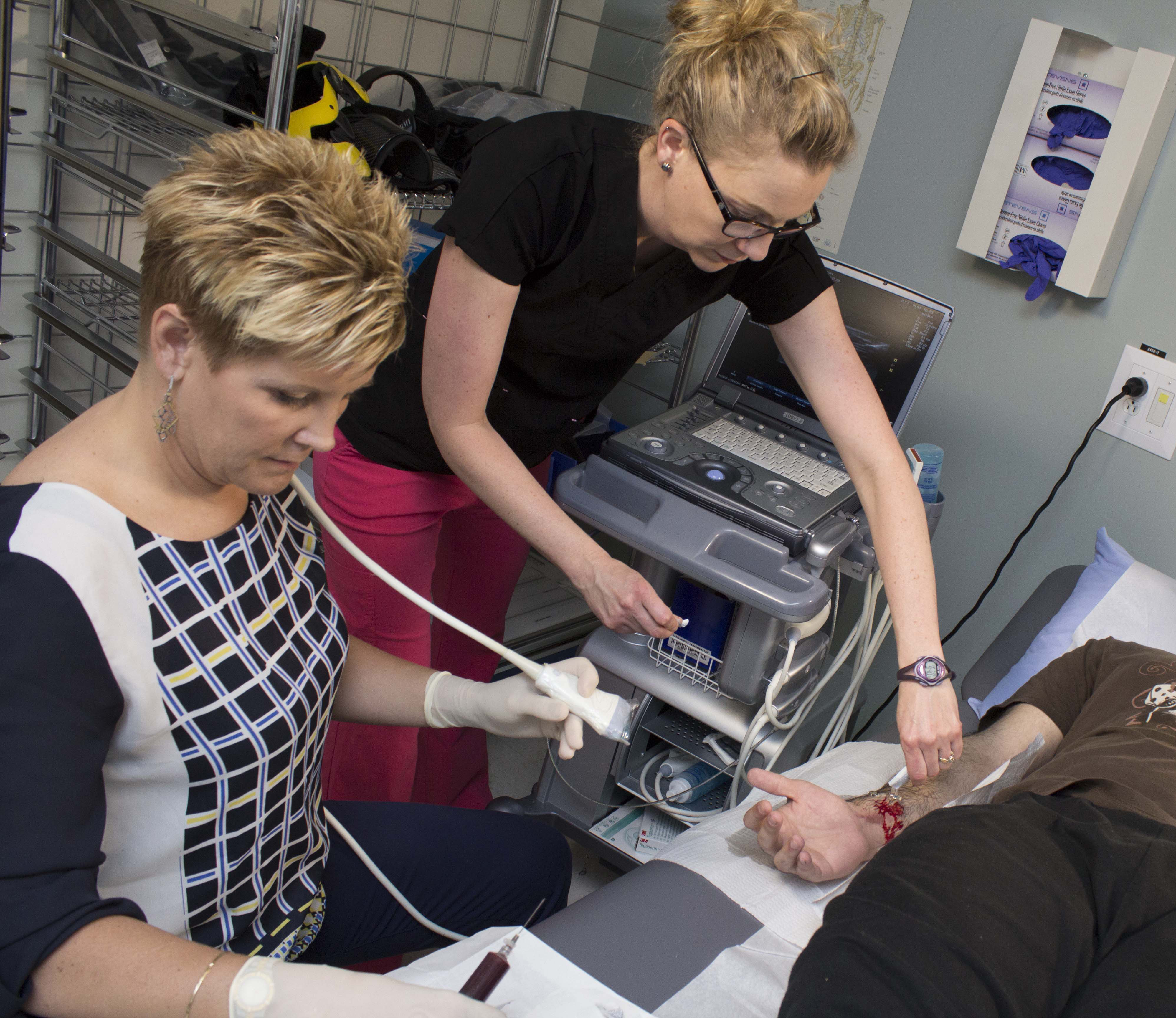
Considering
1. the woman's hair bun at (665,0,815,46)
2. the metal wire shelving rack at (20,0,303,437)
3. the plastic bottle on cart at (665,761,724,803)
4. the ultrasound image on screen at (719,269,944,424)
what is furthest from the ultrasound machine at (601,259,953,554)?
the metal wire shelving rack at (20,0,303,437)

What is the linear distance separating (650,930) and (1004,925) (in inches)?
14.2

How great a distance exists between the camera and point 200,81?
1747 mm

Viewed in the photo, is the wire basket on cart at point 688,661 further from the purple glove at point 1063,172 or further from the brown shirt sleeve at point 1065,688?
the purple glove at point 1063,172

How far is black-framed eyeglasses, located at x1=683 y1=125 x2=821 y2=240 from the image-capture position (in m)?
1.16

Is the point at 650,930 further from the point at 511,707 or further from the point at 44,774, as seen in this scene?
the point at 44,774

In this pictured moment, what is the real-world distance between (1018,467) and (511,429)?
113 cm

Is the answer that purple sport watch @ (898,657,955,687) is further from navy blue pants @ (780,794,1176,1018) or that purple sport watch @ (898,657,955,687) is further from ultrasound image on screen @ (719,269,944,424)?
ultrasound image on screen @ (719,269,944,424)

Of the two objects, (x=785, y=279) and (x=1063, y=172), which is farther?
(x=1063, y=172)

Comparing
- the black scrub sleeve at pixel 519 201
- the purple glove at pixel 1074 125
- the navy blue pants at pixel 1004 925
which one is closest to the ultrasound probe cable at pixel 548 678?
the navy blue pants at pixel 1004 925

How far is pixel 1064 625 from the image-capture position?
1.76 meters

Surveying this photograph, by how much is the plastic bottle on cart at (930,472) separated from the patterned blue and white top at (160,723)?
1.19 m

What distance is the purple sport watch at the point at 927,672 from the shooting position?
1.22 metres

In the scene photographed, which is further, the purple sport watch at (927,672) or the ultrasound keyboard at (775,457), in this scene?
the ultrasound keyboard at (775,457)

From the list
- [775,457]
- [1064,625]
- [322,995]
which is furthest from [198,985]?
[1064,625]
